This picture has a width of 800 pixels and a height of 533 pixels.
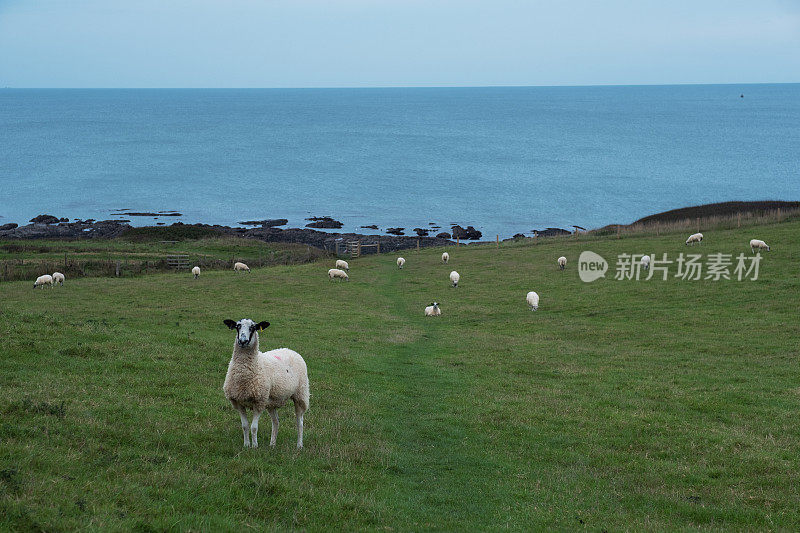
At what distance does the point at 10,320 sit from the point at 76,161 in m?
180

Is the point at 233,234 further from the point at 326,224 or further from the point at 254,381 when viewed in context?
the point at 254,381

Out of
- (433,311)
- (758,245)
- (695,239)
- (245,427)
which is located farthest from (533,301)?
(245,427)

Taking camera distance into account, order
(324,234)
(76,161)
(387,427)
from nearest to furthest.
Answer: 1. (387,427)
2. (324,234)
3. (76,161)

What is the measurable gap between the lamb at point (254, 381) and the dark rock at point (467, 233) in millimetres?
79786

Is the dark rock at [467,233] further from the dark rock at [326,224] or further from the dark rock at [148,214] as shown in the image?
the dark rock at [148,214]

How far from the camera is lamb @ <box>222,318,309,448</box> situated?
12.1m

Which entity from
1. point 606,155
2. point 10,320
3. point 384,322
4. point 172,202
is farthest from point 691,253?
point 606,155

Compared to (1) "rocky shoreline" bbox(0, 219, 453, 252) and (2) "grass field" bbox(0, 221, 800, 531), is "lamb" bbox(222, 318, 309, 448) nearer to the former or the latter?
(2) "grass field" bbox(0, 221, 800, 531)

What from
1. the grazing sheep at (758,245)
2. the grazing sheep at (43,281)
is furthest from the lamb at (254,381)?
the grazing sheep at (758,245)

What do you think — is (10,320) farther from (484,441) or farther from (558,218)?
(558,218)

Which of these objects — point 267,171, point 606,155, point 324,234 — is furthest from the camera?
point 606,155

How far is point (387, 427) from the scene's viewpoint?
15742 millimetres

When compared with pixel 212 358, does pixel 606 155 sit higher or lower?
higher

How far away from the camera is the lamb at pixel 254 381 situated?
476 inches
